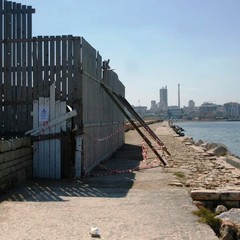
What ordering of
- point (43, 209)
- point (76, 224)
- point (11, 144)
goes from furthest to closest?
1. point (11, 144)
2. point (43, 209)
3. point (76, 224)

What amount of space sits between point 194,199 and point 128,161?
24.9 feet

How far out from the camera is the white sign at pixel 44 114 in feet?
40.7

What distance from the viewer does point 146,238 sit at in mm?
6594

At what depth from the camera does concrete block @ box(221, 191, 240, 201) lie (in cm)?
1001

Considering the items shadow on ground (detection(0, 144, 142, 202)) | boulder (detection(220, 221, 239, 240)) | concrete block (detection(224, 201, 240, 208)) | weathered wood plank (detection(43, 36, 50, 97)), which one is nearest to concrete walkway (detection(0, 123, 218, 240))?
shadow on ground (detection(0, 144, 142, 202))

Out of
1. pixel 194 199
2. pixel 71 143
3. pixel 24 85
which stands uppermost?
pixel 24 85

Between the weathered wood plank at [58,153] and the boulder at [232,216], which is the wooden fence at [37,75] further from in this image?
the boulder at [232,216]

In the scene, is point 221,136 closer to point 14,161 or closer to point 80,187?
point 80,187

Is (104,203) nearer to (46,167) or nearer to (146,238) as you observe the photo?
(146,238)

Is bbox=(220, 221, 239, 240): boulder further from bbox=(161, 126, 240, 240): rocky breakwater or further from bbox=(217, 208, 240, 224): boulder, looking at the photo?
bbox=(217, 208, 240, 224): boulder

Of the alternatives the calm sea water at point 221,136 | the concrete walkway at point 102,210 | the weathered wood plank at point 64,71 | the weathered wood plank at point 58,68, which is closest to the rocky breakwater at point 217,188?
the concrete walkway at point 102,210

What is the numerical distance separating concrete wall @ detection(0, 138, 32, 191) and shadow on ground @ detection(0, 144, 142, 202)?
236 mm

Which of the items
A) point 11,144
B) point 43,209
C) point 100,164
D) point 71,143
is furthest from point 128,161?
point 43,209

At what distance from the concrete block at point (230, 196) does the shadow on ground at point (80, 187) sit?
2.11m
